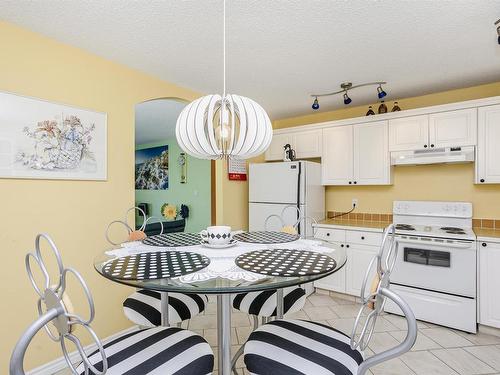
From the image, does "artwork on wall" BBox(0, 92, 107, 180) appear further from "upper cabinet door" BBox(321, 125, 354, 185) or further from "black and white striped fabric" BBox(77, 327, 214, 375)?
"upper cabinet door" BBox(321, 125, 354, 185)

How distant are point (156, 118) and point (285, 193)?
2.53 metres

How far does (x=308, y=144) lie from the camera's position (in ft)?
12.0

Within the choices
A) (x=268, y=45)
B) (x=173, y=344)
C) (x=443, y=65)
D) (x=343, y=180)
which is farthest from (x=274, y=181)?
(x=173, y=344)

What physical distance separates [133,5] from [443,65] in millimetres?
2476

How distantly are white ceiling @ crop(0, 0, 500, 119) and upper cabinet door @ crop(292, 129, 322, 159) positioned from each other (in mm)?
879

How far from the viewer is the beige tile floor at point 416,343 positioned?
6.41 ft

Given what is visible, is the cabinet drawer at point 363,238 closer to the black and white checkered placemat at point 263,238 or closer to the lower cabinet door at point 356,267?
the lower cabinet door at point 356,267

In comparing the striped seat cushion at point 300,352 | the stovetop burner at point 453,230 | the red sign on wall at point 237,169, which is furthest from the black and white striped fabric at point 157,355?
the stovetop burner at point 453,230

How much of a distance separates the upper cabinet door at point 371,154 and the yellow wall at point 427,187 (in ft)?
0.89

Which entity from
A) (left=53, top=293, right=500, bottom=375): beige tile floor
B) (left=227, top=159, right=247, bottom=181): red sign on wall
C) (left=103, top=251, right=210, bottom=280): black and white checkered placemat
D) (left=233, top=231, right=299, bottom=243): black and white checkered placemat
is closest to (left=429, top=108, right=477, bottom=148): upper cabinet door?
(left=53, top=293, right=500, bottom=375): beige tile floor

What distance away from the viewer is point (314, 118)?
12.8 ft

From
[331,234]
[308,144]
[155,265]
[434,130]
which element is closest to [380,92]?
[434,130]

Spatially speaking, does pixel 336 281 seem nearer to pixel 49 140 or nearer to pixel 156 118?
pixel 49 140

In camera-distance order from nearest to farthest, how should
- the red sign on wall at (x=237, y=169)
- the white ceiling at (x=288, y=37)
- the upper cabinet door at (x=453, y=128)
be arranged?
1. the white ceiling at (x=288, y=37)
2. the upper cabinet door at (x=453, y=128)
3. the red sign on wall at (x=237, y=169)
